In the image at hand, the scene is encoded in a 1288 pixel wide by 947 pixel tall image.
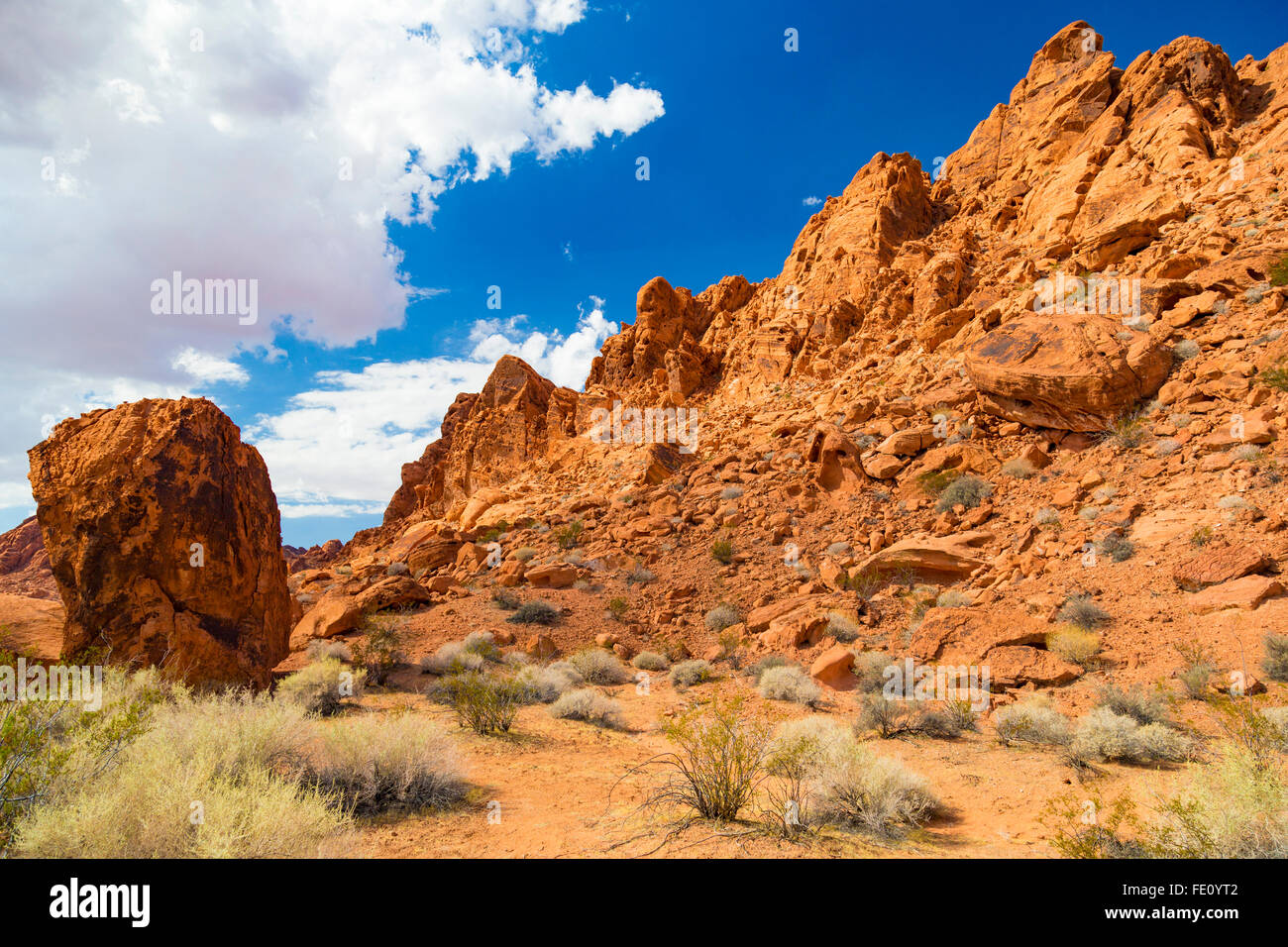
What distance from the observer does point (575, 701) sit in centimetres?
880

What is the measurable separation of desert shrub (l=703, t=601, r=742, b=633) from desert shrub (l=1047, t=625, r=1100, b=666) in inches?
249

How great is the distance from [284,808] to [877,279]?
95.3 feet

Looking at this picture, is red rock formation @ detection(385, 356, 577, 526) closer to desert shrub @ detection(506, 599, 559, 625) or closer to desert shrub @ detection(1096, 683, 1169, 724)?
desert shrub @ detection(506, 599, 559, 625)

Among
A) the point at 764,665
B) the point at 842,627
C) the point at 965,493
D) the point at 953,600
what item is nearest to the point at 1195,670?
the point at 953,600

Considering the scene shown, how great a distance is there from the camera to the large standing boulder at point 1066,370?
1277 cm

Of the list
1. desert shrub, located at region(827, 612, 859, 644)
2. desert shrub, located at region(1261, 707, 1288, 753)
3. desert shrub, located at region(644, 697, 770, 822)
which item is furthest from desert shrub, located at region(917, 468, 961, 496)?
desert shrub, located at region(644, 697, 770, 822)

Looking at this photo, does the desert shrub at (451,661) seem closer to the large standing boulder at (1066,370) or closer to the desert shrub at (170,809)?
the desert shrub at (170,809)

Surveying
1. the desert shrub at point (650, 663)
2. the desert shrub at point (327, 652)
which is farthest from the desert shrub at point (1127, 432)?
the desert shrub at point (327, 652)

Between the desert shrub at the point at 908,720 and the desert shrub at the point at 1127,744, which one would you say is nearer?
the desert shrub at the point at 1127,744

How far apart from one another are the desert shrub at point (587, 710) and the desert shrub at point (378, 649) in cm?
389
